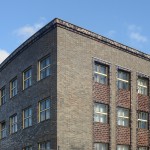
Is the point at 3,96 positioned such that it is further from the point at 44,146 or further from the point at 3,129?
the point at 44,146

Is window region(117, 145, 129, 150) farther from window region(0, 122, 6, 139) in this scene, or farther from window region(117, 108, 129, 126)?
window region(0, 122, 6, 139)

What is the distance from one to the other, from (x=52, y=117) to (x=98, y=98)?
14.2ft

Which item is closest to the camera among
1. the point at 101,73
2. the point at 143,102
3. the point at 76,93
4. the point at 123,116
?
the point at 76,93

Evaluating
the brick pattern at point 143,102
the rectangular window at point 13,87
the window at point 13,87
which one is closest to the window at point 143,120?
the brick pattern at point 143,102

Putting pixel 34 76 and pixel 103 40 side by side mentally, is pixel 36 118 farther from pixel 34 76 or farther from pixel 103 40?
pixel 103 40

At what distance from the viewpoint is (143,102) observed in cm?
3391

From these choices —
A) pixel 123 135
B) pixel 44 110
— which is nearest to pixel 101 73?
pixel 123 135

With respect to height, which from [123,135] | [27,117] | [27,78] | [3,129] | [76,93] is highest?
[27,78]

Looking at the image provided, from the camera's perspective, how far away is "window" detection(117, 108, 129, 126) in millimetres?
31736

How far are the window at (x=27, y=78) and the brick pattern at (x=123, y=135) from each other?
8.11 m

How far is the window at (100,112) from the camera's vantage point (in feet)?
98.2

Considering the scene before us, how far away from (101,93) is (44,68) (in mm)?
4771

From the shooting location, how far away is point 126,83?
33.0 metres

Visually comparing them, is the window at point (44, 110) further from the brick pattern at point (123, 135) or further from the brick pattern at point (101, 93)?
the brick pattern at point (123, 135)
